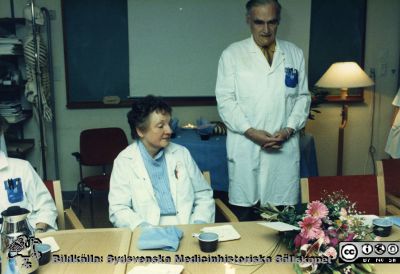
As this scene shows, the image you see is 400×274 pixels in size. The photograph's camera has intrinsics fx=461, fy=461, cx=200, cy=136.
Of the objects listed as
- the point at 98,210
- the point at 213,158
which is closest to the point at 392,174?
the point at 213,158

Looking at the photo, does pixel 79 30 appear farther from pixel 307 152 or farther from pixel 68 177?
pixel 307 152

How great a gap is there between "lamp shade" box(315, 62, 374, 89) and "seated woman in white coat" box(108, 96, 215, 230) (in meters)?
2.36

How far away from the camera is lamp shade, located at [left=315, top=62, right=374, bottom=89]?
4.23 metres

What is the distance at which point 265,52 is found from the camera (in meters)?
2.77

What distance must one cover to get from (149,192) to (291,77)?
1131 millimetres

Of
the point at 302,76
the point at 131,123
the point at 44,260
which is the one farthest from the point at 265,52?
the point at 44,260

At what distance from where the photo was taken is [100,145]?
13.5ft

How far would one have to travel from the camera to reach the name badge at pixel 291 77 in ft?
8.96

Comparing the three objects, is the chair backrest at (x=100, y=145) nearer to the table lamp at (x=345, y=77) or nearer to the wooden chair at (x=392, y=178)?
the table lamp at (x=345, y=77)

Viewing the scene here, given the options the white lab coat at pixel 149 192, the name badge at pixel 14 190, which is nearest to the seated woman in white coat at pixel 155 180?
the white lab coat at pixel 149 192

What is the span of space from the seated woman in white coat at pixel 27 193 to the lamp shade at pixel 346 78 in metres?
2.96

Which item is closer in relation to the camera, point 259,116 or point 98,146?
point 259,116

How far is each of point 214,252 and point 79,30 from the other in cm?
337

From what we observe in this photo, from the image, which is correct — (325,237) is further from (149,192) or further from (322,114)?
(322,114)
